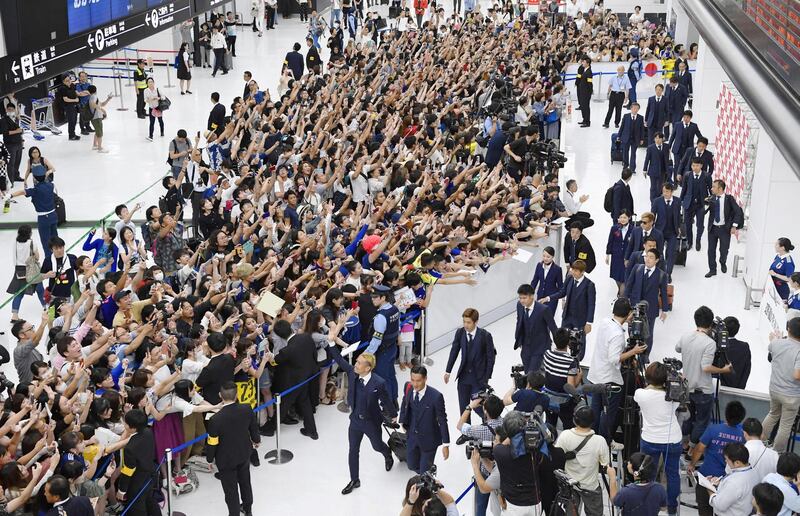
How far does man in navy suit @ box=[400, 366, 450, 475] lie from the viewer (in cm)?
830

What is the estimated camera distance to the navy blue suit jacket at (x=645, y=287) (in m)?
10.8

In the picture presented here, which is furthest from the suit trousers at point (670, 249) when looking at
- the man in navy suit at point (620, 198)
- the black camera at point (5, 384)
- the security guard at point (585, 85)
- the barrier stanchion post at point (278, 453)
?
the security guard at point (585, 85)

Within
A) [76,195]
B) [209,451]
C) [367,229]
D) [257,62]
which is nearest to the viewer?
[209,451]

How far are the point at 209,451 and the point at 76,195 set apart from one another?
1027 centimetres

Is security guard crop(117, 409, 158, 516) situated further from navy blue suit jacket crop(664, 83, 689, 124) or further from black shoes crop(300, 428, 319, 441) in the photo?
navy blue suit jacket crop(664, 83, 689, 124)

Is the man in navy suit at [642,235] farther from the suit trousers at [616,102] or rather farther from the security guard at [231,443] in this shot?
the suit trousers at [616,102]

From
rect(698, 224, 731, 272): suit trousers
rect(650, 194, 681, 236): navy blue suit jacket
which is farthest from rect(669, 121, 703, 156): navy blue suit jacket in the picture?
rect(650, 194, 681, 236): navy blue suit jacket

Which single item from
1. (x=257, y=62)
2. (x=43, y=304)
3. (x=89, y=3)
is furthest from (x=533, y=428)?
(x=257, y=62)

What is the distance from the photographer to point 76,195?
17062 mm

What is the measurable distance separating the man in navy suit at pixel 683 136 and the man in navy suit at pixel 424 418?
29.9ft

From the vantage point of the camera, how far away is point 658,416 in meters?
7.85

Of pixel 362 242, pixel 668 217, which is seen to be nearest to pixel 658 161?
pixel 668 217

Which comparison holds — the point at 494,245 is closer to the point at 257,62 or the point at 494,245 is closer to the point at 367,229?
the point at 367,229

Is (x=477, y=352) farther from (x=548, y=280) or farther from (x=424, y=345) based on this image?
(x=424, y=345)
